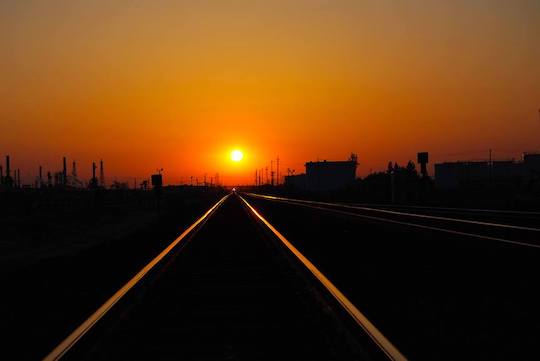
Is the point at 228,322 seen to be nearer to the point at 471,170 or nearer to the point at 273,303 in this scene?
the point at 273,303

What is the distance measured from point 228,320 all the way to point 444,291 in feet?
13.5

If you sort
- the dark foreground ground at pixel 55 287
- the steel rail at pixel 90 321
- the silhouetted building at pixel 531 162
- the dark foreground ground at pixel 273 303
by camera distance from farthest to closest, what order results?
the silhouetted building at pixel 531 162 → the dark foreground ground at pixel 55 287 → the dark foreground ground at pixel 273 303 → the steel rail at pixel 90 321

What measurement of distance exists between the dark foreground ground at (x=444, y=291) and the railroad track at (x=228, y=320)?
418mm

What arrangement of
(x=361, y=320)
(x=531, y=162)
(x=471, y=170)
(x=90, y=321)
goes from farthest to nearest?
(x=471, y=170) < (x=531, y=162) < (x=90, y=321) < (x=361, y=320)

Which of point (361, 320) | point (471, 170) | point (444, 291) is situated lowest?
point (444, 291)

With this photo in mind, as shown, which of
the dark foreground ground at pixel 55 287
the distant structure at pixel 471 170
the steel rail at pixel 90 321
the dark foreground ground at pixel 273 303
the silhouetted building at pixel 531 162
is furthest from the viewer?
the distant structure at pixel 471 170

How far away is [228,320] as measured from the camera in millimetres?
8250

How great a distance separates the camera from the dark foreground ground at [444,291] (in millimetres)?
6812

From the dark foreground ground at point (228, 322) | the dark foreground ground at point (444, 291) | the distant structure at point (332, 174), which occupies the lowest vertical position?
the dark foreground ground at point (444, 291)

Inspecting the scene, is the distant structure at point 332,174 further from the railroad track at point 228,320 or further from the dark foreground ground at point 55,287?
the railroad track at point 228,320

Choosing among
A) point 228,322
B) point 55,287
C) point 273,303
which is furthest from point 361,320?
point 55,287

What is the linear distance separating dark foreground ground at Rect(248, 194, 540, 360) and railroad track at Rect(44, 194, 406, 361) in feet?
1.37

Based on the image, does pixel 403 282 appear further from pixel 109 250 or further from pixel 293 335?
pixel 109 250

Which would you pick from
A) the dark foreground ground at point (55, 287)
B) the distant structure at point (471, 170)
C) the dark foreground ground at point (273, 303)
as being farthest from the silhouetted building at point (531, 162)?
the dark foreground ground at point (273, 303)
